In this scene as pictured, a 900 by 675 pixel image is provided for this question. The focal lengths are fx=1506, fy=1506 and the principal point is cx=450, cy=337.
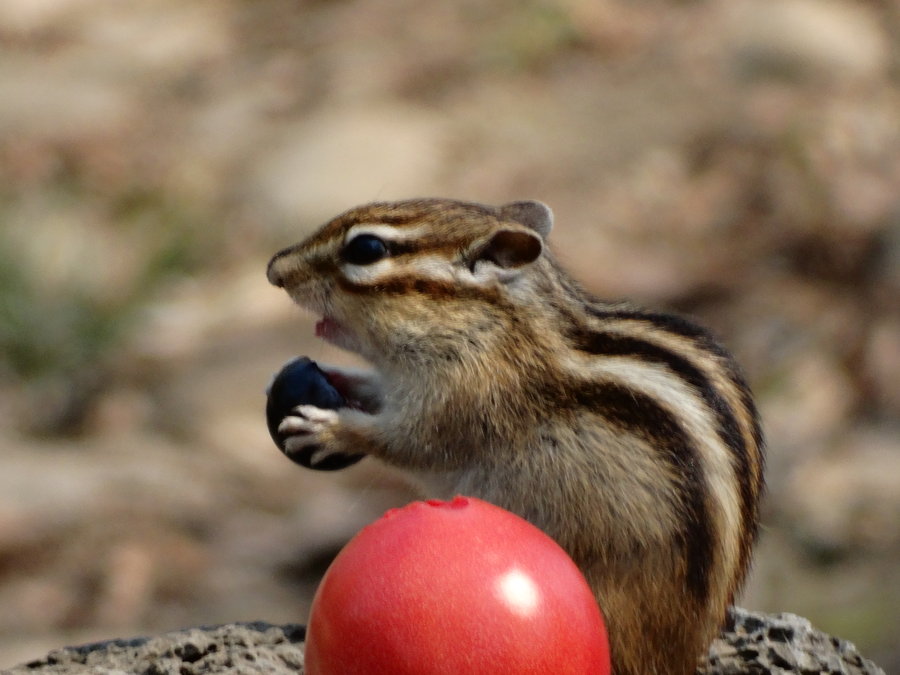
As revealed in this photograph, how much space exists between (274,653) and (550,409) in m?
0.95

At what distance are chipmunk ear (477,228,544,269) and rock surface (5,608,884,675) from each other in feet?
3.40

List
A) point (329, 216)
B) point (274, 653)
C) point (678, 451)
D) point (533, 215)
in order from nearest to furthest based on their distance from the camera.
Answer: point (678, 451) → point (274, 653) → point (533, 215) → point (329, 216)

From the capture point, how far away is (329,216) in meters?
9.34

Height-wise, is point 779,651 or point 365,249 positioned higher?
point 365,249

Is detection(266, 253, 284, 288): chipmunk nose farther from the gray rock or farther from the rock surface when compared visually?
the gray rock

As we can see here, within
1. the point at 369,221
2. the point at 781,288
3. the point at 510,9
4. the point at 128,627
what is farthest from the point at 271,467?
the point at 510,9

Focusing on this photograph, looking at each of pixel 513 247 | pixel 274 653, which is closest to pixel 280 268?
pixel 513 247

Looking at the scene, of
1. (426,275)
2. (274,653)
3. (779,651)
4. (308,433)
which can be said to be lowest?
(274,653)

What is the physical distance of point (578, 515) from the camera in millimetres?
3320

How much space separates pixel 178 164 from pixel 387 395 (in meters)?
7.59

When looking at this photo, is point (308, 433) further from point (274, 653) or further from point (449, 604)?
point (449, 604)

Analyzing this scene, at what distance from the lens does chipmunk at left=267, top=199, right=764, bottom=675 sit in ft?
10.8

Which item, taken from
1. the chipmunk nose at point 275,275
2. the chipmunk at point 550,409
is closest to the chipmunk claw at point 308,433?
the chipmunk at point 550,409

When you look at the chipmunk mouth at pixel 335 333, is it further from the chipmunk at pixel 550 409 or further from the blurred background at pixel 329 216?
the blurred background at pixel 329 216
